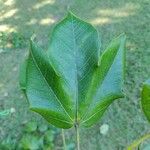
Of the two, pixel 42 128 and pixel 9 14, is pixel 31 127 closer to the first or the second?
Answer: pixel 42 128

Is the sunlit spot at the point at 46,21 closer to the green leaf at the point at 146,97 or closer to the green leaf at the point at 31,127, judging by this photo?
the green leaf at the point at 31,127

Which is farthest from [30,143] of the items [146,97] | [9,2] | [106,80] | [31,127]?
[9,2]

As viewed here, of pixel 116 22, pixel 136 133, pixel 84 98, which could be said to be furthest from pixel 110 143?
pixel 84 98

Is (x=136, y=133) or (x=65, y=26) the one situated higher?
(x=65, y=26)

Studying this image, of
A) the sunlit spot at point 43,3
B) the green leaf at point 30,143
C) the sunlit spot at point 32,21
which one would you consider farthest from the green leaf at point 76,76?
the sunlit spot at point 43,3

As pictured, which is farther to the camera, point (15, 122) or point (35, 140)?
point (15, 122)

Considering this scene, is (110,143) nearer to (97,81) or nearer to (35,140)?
(35,140)

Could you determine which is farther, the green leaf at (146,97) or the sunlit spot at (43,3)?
the sunlit spot at (43,3)
